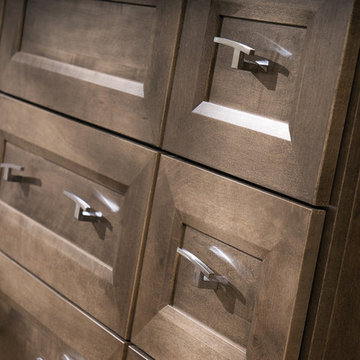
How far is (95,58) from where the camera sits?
920 mm

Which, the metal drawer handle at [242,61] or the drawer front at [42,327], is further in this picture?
the drawer front at [42,327]

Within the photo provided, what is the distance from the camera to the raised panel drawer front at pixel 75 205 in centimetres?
85

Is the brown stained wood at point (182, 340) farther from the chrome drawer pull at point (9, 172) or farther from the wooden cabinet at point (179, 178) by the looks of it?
the chrome drawer pull at point (9, 172)

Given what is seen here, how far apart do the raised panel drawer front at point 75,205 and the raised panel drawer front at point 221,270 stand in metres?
0.03

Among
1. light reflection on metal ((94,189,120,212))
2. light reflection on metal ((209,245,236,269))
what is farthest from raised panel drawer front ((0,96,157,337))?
light reflection on metal ((209,245,236,269))

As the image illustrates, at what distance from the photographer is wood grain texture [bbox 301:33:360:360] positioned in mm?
640

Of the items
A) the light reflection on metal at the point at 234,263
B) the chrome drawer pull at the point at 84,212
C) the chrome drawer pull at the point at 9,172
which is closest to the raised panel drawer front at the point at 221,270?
the light reflection on metal at the point at 234,263

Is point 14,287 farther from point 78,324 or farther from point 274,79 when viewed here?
point 274,79

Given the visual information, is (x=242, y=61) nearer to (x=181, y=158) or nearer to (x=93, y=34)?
(x=181, y=158)

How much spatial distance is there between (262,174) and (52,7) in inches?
18.8

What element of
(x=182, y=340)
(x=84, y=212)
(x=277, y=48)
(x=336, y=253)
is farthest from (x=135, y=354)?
(x=277, y=48)

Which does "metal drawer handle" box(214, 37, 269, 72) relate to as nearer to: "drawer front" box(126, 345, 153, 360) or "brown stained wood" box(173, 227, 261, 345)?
"brown stained wood" box(173, 227, 261, 345)

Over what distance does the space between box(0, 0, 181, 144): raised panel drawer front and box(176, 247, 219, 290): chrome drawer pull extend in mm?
162

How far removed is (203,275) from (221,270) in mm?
20
